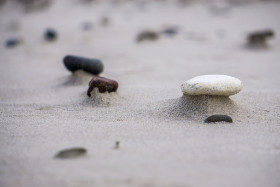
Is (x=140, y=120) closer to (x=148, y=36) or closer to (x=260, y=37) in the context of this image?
(x=148, y=36)

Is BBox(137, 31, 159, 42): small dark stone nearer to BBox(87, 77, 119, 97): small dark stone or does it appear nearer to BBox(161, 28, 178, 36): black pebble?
BBox(161, 28, 178, 36): black pebble

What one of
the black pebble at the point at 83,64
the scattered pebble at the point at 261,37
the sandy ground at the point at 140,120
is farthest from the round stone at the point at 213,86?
the scattered pebble at the point at 261,37

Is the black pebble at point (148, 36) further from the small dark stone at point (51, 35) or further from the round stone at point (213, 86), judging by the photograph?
the round stone at point (213, 86)

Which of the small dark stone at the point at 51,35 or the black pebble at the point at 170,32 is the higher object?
the black pebble at the point at 170,32

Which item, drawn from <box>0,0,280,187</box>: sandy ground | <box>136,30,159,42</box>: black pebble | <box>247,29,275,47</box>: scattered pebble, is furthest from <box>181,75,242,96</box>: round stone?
<box>136,30,159,42</box>: black pebble

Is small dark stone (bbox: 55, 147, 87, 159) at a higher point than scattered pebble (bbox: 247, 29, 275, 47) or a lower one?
lower

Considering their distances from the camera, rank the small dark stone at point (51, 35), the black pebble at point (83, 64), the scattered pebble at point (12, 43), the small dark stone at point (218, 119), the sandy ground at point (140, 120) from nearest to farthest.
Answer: the sandy ground at point (140, 120) < the small dark stone at point (218, 119) < the black pebble at point (83, 64) < the scattered pebble at point (12, 43) < the small dark stone at point (51, 35)

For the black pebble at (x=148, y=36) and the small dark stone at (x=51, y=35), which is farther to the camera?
the small dark stone at (x=51, y=35)
